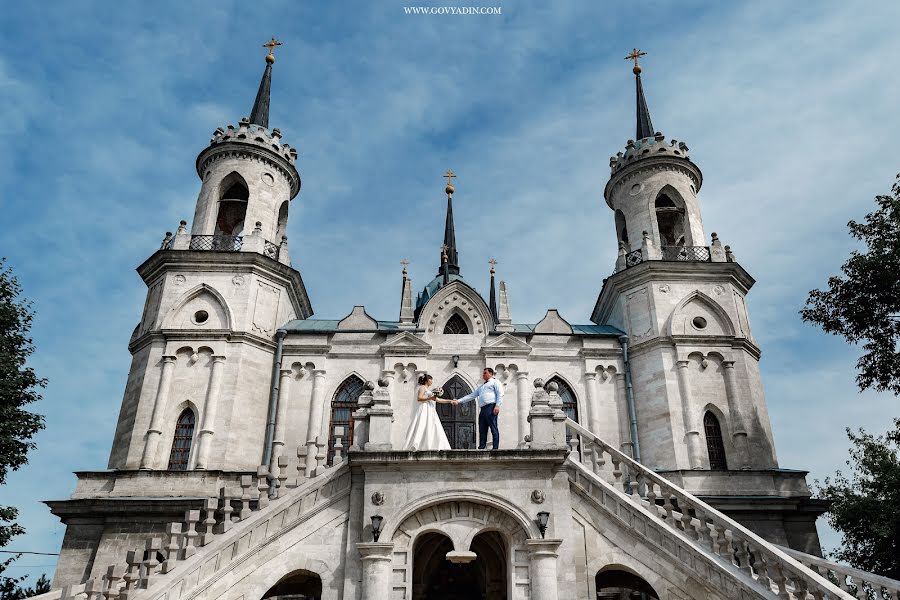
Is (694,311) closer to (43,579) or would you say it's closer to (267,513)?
(267,513)

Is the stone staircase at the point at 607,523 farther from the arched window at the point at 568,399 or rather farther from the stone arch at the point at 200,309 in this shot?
the stone arch at the point at 200,309

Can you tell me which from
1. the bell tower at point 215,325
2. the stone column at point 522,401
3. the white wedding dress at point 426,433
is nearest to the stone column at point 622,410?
the stone column at point 522,401

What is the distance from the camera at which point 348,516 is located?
14.1 meters

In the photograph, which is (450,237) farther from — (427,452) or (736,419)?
(427,452)

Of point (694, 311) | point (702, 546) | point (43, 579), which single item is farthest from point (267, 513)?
point (43, 579)

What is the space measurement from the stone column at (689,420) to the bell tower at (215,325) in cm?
1326

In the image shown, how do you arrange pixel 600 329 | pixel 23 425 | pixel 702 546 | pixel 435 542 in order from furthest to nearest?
1. pixel 600 329
2. pixel 23 425
3. pixel 435 542
4. pixel 702 546

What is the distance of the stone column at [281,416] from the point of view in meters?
22.5

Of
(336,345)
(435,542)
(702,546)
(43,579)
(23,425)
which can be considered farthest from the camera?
(43,579)

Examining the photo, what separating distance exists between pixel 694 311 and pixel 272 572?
17.3 meters

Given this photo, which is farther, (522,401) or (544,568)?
(522,401)

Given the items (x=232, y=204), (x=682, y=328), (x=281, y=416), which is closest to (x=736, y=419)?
(x=682, y=328)

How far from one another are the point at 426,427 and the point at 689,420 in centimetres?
1169

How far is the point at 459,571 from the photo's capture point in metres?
17.8
